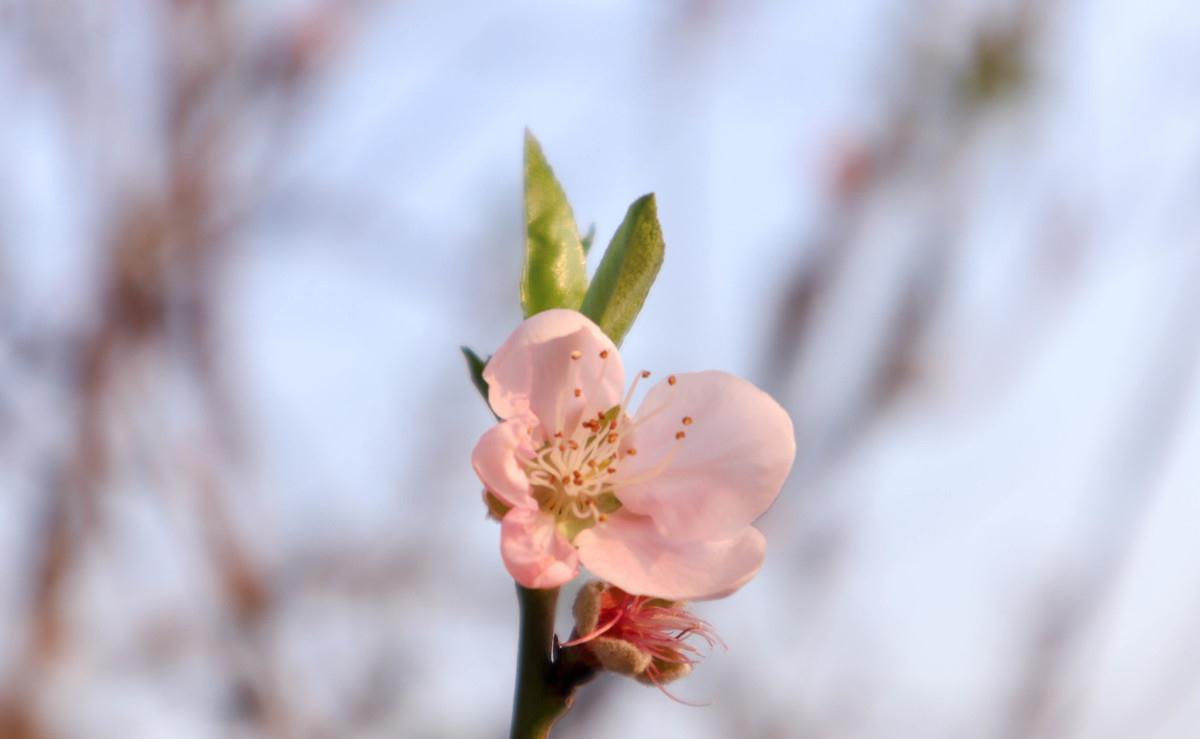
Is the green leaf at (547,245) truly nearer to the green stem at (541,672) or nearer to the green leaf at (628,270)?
the green leaf at (628,270)

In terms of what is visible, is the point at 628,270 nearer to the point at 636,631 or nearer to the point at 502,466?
the point at 502,466

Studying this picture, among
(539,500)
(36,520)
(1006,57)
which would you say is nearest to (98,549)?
(36,520)

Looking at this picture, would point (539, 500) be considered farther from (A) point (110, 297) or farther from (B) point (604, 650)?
(A) point (110, 297)

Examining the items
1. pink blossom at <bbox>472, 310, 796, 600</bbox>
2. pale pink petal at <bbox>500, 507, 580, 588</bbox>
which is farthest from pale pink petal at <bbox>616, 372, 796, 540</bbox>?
pale pink petal at <bbox>500, 507, 580, 588</bbox>

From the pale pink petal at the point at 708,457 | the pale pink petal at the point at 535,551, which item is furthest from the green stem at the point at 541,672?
the pale pink petal at the point at 708,457

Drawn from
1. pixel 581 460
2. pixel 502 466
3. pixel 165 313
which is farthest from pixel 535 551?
pixel 165 313

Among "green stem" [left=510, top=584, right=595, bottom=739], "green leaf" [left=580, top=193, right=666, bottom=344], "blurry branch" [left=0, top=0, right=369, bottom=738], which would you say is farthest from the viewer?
"blurry branch" [left=0, top=0, right=369, bottom=738]

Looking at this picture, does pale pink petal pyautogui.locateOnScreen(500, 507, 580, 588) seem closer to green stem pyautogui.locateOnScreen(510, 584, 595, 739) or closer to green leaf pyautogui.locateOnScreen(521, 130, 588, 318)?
green stem pyautogui.locateOnScreen(510, 584, 595, 739)
